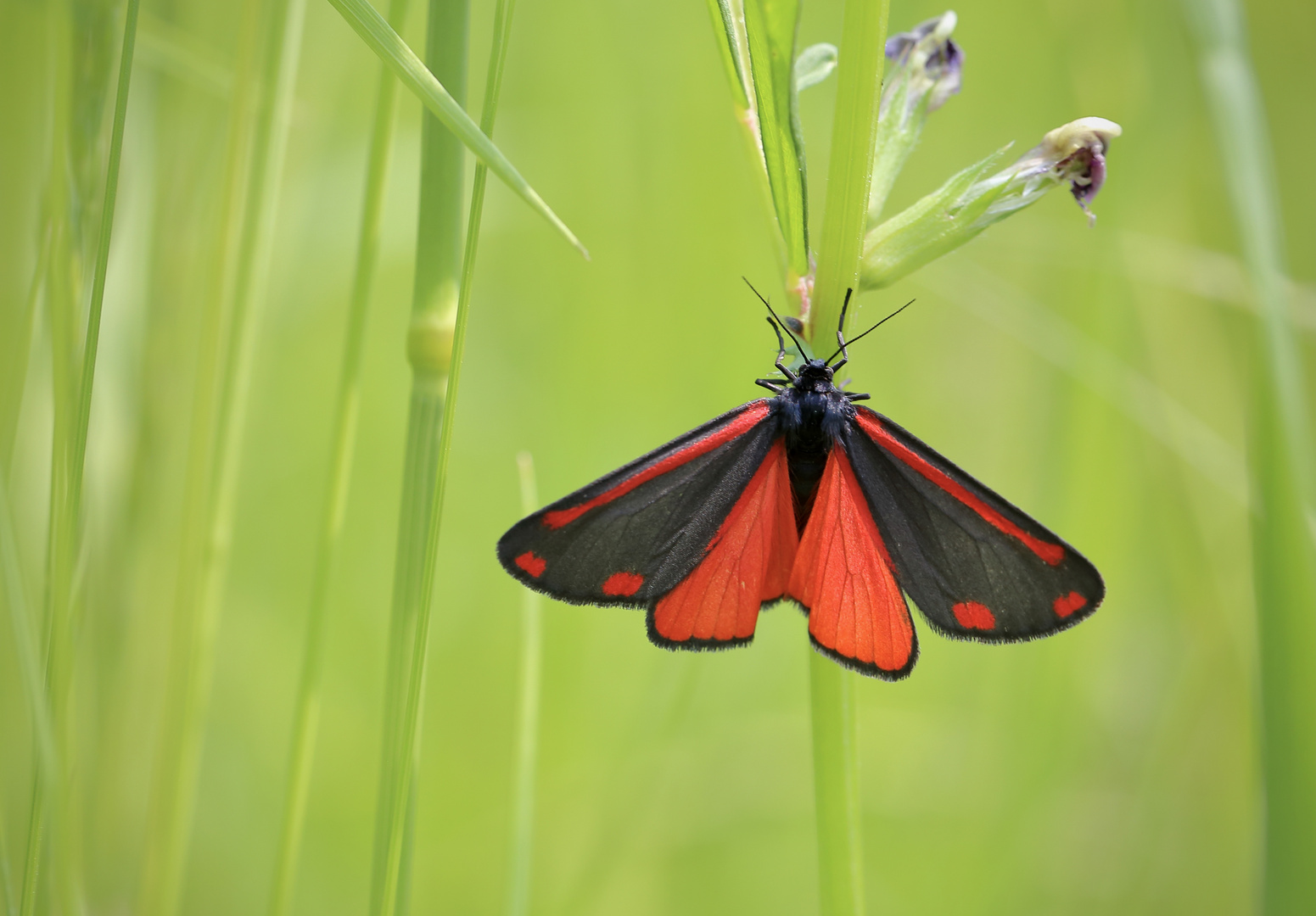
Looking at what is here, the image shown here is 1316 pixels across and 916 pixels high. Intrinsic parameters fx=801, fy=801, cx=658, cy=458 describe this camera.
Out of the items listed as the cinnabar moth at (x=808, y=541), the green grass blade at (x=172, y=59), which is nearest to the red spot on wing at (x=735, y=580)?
the cinnabar moth at (x=808, y=541)

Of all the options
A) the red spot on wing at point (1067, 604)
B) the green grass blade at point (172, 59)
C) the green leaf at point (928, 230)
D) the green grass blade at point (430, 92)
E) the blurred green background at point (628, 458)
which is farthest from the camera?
the blurred green background at point (628, 458)

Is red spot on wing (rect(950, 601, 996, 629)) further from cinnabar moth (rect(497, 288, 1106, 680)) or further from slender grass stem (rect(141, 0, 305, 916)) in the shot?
slender grass stem (rect(141, 0, 305, 916))

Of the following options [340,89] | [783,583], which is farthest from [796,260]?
[340,89]

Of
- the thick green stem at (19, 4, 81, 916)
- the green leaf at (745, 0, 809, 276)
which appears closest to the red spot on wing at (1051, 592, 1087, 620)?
the green leaf at (745, 0, 809, 276)

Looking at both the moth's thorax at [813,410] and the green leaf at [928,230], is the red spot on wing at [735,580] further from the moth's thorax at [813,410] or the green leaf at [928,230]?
the green leaf at [928,230]

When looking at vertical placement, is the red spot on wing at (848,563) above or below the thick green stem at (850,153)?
below

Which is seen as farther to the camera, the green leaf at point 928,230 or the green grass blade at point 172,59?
the green grass blade at point 172,59

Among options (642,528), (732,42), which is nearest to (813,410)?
(642,528)
